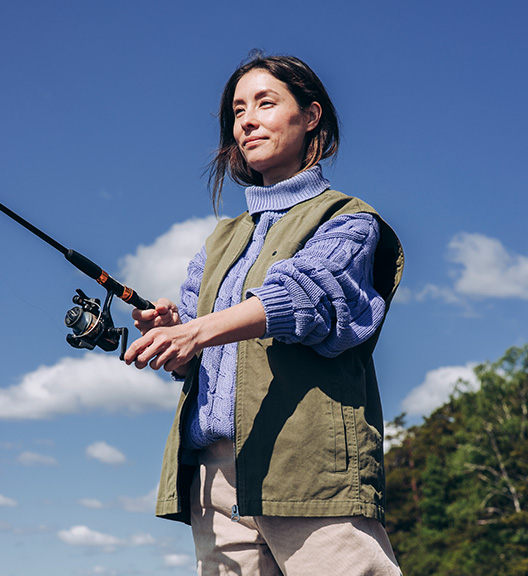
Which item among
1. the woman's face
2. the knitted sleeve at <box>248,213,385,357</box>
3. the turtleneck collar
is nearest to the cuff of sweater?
the knitted sleeve at <box>248,213,385,357</box>

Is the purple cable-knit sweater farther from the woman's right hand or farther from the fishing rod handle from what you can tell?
the fishing rod handle

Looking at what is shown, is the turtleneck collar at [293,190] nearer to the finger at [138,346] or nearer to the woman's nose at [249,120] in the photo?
the woman's nose at [249,120]

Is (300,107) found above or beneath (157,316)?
above

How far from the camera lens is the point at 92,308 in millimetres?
3496

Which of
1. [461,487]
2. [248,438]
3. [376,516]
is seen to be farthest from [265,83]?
[461,487]

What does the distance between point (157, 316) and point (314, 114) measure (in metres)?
1.50

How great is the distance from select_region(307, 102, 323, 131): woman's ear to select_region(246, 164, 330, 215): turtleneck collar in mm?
300

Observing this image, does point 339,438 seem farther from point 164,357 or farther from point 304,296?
point 164,357

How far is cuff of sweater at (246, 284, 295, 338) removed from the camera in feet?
10.1

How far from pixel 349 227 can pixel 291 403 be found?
34.4 inches

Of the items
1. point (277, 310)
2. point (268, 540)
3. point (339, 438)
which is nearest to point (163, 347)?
point (277, 310)

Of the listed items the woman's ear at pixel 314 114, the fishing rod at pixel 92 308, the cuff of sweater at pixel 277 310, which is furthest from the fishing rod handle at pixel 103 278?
the woman's ear at pixel 314 114

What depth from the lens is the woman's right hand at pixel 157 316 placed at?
3.69m

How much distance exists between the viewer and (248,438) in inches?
130
